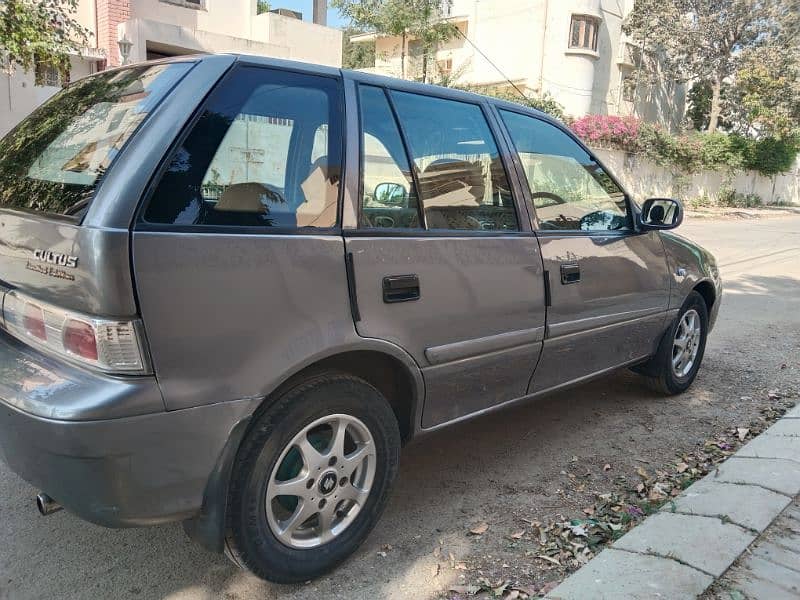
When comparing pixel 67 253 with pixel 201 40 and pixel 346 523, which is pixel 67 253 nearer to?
pixel 346 523

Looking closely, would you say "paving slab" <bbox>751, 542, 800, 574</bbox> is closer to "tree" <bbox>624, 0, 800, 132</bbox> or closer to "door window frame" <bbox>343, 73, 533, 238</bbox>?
"door window frame" <bbox>343, 73, 533, 238</bbox>

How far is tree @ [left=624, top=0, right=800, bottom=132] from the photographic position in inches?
1094

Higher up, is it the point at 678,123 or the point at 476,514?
the point at 678,123

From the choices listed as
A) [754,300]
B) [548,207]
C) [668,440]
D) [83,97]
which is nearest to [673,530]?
[668,440]

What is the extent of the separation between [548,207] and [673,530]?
5.30 ft

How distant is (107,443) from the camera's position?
1.97 meters

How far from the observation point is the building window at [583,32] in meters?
28.9

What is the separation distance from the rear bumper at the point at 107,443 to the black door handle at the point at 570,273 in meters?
1.81

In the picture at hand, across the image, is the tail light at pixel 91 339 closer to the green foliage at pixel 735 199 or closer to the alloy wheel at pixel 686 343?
the alloy wheel at pixel 686 343

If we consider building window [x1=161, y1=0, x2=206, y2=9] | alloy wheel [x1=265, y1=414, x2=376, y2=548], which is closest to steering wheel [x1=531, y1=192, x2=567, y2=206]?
alloy wheel [x1=265, y1=414, x2=376, y2=548]

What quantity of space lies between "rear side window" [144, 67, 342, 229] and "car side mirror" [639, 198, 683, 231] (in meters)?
2.22

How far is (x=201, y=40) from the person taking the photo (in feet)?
49.3

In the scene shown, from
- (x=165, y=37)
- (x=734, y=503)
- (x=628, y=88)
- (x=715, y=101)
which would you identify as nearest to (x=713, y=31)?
(x=715, y=101)

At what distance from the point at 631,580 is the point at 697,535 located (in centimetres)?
48
